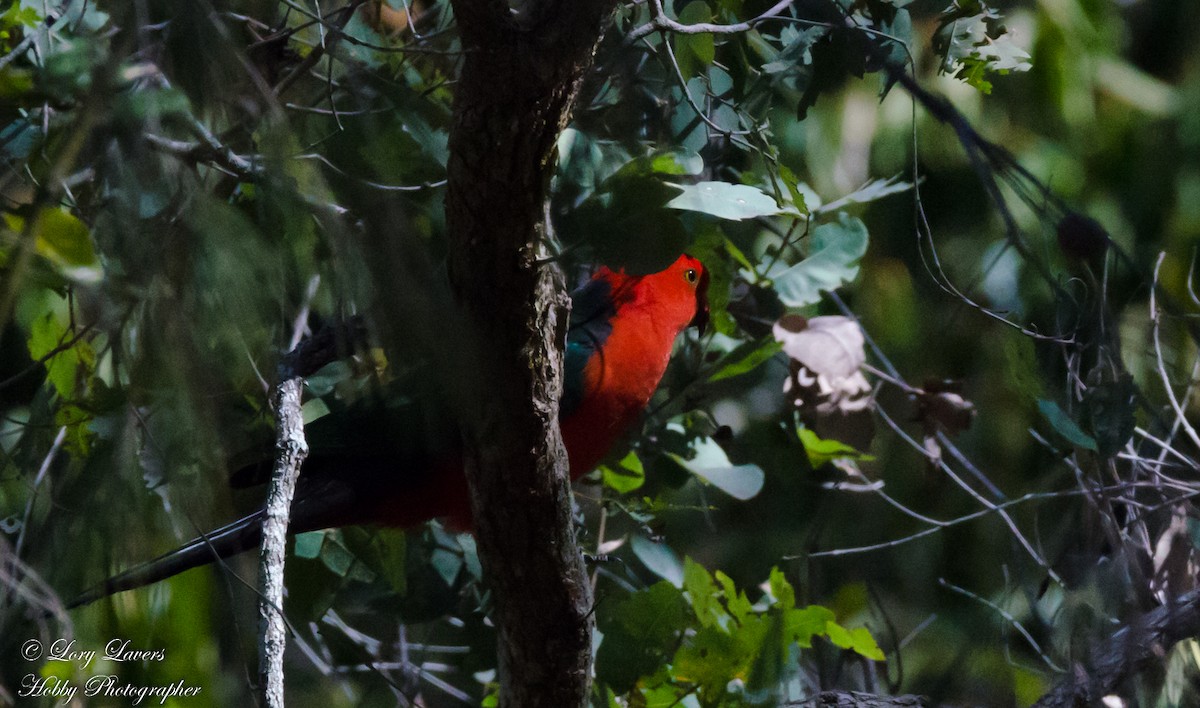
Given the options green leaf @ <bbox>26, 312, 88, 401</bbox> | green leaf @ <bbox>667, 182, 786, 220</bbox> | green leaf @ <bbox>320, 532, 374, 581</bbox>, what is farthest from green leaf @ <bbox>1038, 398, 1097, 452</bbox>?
green leaf @ <bbox>26, 312, 88, 401</bbox>

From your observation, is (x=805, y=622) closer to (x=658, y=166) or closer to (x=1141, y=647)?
(x=1141, y=647)

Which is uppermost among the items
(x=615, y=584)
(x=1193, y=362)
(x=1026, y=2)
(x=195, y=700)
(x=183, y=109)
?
(x=183, y=109)

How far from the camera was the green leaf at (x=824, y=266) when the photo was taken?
2129mm

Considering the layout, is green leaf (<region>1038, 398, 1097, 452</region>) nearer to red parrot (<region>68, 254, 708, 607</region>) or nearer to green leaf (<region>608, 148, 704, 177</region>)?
green leaf (<region>608, 148, 704, 177</region>)

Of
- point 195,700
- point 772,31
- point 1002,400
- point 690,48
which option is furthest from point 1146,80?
Result: point 195,700

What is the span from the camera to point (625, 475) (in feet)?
6.88

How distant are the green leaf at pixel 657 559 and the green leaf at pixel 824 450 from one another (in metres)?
0.39

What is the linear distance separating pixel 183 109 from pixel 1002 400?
218 centimetres

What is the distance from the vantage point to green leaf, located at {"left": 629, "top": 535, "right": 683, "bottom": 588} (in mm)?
2199

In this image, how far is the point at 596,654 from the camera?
1.80 m

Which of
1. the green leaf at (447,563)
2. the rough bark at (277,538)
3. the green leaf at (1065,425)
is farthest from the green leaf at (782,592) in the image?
the rough bark at (277,538)

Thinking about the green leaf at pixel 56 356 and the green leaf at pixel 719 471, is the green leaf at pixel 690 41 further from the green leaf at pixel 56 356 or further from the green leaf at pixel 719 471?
the green leaf at pixel 56 356

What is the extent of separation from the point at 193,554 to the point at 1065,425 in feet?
4.64

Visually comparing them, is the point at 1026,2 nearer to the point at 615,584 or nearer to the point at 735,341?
the point at 735,341
